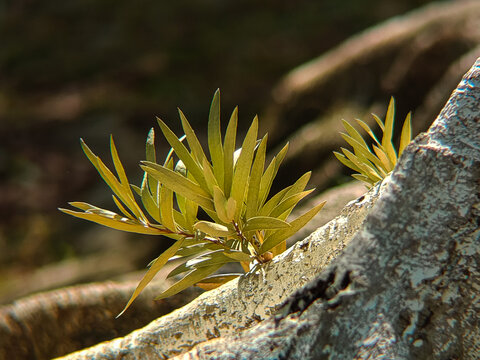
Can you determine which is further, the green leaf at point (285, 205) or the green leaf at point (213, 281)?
the green leaf at point (213, 281)

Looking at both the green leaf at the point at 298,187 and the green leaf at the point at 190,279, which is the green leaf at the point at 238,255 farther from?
the green leaf at the point at 298,187

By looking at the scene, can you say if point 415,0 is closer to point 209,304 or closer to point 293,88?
point 293,88

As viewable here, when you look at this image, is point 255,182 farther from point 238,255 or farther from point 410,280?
point 410,280

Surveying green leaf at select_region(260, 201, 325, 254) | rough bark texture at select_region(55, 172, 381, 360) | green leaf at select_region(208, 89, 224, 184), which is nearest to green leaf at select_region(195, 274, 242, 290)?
rough bark texture at select_region(55, 172, 381, 360)

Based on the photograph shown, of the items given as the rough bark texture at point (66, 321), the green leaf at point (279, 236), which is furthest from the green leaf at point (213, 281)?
the rough bark texture at point (66, 321)

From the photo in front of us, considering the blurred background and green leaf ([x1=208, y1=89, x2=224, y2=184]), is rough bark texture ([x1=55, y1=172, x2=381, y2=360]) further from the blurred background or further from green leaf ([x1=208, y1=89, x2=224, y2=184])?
the blurred background

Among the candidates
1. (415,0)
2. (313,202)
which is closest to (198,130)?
(415,0)
